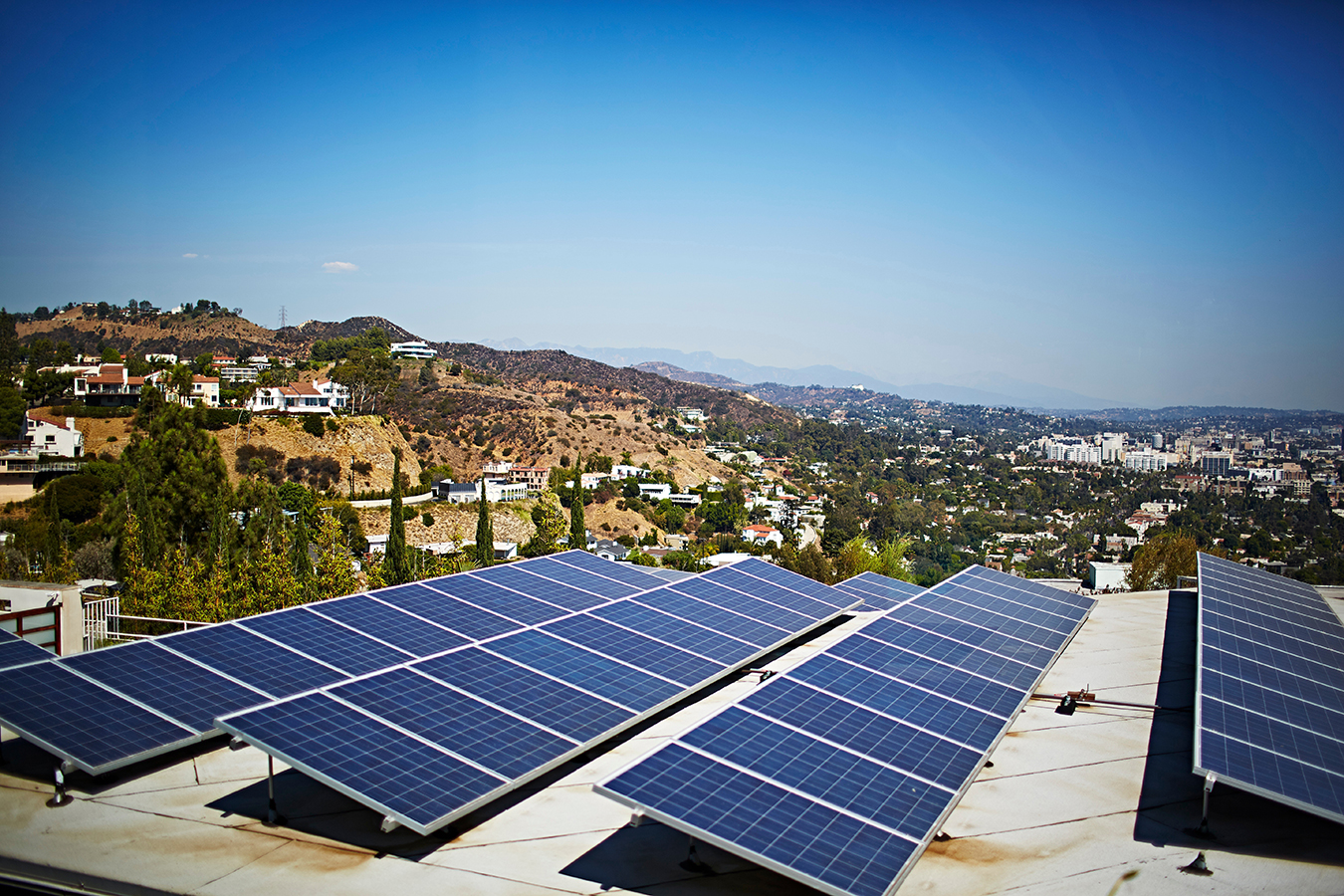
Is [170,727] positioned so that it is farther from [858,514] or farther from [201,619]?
[858,514]

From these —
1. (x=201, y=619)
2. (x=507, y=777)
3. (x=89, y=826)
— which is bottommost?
(x=201, y=619)

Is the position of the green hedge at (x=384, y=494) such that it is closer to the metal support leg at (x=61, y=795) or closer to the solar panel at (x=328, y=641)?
the solar panel at (x=328, y=641)

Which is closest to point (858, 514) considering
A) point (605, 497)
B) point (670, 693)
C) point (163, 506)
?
point (605, 497)

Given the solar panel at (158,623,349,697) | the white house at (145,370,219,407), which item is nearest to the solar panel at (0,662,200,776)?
the solar panel at (158,623,349,697)

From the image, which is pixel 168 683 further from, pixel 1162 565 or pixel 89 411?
pixel 89 411

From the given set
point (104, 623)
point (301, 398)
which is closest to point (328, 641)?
point (104, 623)

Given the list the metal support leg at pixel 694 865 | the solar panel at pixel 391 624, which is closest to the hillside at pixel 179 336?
the solar panel at pixel 391 624

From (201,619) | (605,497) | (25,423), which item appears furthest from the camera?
(605,497)
